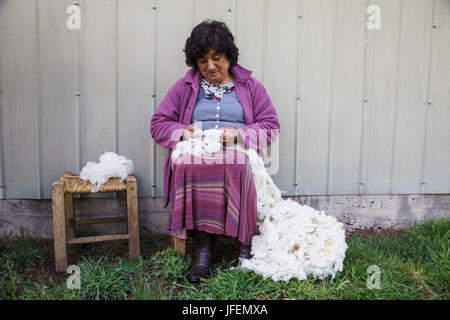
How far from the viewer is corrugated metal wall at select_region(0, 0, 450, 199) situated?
7.02 feet

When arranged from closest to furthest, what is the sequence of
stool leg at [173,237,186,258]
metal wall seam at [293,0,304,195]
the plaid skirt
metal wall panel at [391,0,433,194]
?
1. the plaid skirt
2. stool leg at [173,237,186,258]
3. metal wall seam at [293,0,304,195]
4. metal wall panel at [391,0,433,194]

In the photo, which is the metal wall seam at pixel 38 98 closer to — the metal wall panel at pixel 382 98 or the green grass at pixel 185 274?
the green grass at pixel 185 274

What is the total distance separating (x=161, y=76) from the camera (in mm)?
2227

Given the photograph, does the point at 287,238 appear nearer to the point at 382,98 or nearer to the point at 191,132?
the point at 191,132

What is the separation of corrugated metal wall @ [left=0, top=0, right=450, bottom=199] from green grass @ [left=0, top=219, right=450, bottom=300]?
0.47 metres

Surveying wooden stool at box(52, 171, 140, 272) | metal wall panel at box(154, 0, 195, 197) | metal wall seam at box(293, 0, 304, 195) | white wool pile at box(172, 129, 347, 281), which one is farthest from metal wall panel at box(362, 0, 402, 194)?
wooden stool at box(52, 171, 140, 272)

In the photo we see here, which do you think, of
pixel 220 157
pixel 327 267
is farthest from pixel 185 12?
pixel 327 267

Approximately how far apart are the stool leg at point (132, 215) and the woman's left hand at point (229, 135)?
604mm

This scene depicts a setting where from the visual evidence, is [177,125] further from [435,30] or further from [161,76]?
[435,30]

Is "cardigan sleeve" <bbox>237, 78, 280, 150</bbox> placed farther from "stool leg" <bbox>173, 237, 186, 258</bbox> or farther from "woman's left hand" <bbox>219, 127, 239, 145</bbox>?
"stool leg" <bbox>173, 237, 186, 258</bbox>

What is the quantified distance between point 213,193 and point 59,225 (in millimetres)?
910

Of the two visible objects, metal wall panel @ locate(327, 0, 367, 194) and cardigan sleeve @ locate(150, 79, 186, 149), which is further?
metal wall panel @ locate(327, 0, 367, 194)

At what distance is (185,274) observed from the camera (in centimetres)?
177
